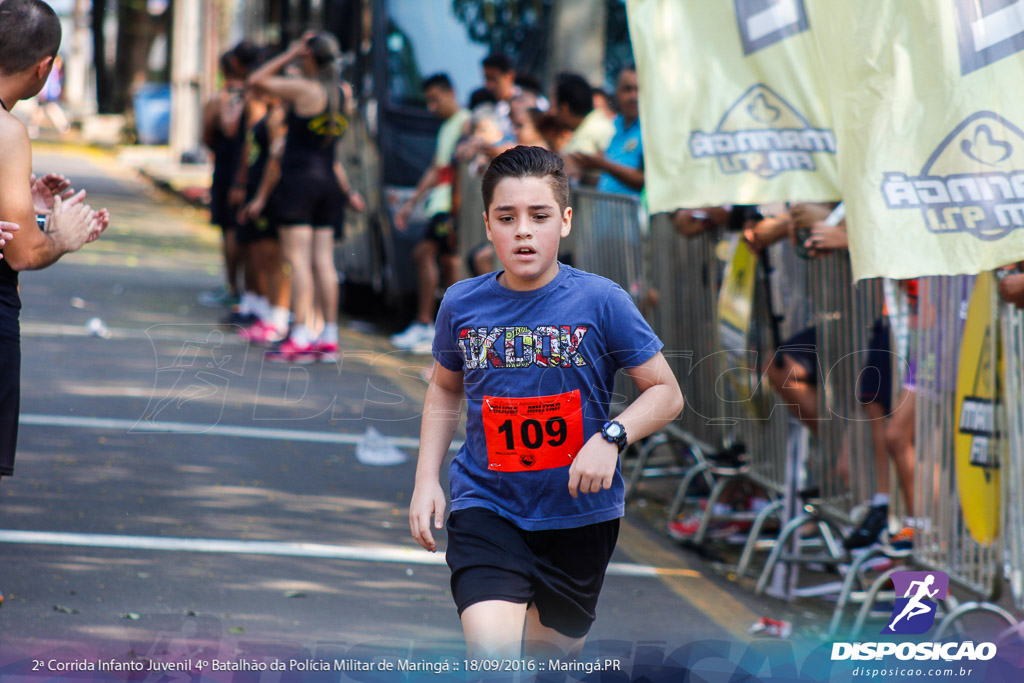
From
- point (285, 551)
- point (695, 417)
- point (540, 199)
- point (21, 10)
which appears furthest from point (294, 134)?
point (540, 199)

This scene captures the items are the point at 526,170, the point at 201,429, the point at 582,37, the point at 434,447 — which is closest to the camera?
the point at 526,170

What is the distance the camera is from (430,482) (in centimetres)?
334

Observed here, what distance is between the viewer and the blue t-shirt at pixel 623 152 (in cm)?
797

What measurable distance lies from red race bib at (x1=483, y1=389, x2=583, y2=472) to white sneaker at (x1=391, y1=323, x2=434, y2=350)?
24.8 ft

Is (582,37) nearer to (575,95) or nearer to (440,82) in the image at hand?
(440,82)

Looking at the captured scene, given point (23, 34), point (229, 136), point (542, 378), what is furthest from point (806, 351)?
point (229, 136)

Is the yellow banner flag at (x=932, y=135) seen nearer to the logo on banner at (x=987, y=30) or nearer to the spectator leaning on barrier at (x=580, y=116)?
the logo on banner at (x=987, y=30)

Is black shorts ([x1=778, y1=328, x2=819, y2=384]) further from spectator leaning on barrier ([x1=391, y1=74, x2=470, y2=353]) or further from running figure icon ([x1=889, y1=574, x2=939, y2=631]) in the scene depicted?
spectator leaning on barrier ([x1=391, y1=74, x2=470, y2=353])

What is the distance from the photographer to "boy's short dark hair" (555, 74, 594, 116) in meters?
9.02

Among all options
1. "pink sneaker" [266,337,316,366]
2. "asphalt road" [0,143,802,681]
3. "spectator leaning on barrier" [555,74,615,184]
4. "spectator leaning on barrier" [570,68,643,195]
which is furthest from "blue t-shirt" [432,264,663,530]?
"pink sneaker" [266,337,316,366]

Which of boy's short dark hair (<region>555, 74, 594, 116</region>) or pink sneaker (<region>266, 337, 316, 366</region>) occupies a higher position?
boy's short dark hair (<region>555, 74, 594, 116</region>)

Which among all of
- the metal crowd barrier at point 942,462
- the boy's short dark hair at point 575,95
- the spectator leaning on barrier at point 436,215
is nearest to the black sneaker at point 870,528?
the metal crowd barrier at point 942,462

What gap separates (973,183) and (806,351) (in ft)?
5.01

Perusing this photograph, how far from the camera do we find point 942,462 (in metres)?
4.82
